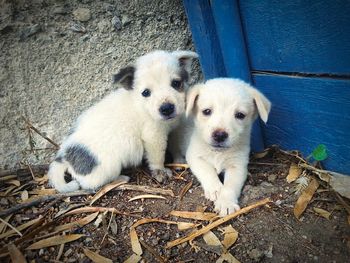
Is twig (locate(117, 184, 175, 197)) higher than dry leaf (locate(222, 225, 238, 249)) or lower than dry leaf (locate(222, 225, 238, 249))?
higher

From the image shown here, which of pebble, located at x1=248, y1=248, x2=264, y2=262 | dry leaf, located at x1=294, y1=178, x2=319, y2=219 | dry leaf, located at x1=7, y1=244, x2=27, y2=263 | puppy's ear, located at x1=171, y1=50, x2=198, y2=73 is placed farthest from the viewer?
puppy's ear, located at x1=171, y1=50, x2=198, y2=73

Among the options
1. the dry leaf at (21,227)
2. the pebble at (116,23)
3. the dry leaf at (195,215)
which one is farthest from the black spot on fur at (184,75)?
the dry leaf at (21,227)

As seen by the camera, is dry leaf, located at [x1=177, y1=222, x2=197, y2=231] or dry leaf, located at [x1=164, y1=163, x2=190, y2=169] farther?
dry leaf, located at [x1=164, y1=163, x2=190, y2=169]

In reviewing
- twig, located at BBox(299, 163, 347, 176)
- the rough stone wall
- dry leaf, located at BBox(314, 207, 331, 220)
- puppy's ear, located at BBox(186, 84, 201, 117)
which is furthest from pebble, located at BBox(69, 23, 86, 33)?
dry leaf, located at BBox(314, 207, 331, 220)

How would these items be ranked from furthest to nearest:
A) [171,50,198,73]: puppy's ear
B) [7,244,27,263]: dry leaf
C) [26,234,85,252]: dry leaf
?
[171,50,198,73]: puppy's ear, [26,234,85,252]: dry leaf, [7,244,27,263]: dry leaf

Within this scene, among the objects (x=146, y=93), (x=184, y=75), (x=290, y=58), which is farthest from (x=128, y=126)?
(x=290, y=58)

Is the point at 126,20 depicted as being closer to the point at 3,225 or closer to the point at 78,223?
the point at 78,223

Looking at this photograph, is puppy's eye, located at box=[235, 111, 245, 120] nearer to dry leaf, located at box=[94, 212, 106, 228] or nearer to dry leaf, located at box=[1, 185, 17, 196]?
dry leaf, located at box=[94, 212, 106, 228]
